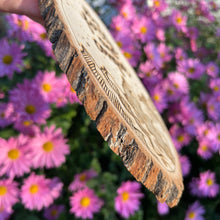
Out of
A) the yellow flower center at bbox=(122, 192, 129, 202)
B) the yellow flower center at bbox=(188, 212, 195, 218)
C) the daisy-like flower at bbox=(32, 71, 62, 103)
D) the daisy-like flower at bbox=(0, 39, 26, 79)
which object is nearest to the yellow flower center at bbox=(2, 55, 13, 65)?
the daisy-like flower at bbox=(0, 39, 26, 79)

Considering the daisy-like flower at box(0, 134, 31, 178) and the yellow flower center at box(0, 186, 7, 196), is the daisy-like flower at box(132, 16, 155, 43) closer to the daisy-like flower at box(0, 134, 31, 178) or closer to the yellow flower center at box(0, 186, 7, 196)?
the daisy-like flower at box(0, 134, 31, 178)

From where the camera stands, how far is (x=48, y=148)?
0.97 m

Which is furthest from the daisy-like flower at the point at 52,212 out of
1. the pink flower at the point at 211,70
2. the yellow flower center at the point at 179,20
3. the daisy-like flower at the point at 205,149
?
the yellow flower center at the point at 179,20

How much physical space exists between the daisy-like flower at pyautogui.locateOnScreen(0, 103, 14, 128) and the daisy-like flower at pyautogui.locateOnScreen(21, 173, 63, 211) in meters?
0.21

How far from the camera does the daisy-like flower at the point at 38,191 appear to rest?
3.09 feet

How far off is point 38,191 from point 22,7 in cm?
63

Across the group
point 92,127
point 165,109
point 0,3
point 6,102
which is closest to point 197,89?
point 165,109

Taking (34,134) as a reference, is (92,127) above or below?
below

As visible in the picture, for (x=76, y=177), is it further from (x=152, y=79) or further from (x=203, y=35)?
(x=203, y=35)

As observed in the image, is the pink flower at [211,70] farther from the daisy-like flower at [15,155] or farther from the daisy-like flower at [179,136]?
the daisy-like flower at [15,155]

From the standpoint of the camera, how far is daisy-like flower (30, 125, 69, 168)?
0.94 m

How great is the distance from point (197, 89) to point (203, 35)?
0.62 m

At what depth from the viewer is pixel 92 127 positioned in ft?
4.00

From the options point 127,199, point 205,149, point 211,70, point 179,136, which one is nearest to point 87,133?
point 127,199
